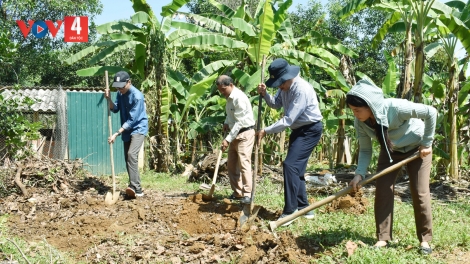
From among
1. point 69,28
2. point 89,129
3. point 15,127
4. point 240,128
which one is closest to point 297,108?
point 240,128

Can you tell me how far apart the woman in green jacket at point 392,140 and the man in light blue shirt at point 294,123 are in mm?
1041

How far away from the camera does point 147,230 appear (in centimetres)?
571

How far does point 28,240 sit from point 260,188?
4009 mm

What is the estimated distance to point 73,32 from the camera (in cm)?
1833

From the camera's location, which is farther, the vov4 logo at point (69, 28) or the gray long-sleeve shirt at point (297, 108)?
the vov4 logo at point (69, 28)

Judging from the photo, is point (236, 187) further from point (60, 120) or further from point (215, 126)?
point (60, 120)

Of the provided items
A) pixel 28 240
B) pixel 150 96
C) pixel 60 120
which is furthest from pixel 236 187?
pixel 60 120

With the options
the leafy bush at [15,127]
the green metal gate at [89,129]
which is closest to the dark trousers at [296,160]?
the leafy bush at [15,127]

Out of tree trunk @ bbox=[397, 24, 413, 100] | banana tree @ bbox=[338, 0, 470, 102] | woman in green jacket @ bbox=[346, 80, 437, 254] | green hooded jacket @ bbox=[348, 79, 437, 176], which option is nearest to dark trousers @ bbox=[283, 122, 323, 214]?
woman in green jacket @ bbox=[346, 80, 437, 254]

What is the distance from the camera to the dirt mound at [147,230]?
15.5 ft

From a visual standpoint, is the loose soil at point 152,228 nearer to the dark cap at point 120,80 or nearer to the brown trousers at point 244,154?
the brown trousers at point 244,154

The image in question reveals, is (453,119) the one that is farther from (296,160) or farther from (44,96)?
(44,96)

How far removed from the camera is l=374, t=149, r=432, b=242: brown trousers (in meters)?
4.41

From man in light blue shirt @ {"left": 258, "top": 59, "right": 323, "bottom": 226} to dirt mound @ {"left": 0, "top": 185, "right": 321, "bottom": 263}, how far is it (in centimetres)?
58
